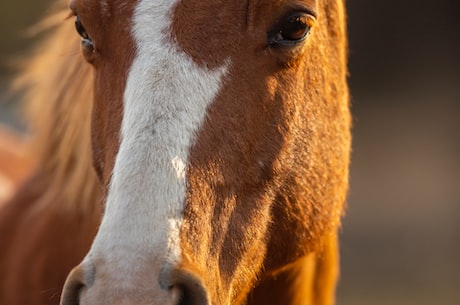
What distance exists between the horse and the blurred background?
235 inches

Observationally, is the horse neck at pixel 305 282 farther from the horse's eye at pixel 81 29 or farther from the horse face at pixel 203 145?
the horse's eye at pixel 81 29

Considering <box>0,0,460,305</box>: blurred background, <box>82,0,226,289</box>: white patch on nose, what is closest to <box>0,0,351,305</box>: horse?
<box>82,0,226,289</box>: white patch on nose

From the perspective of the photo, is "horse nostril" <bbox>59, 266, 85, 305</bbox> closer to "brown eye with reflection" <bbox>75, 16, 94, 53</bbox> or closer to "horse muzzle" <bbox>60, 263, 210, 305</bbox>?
"horse muzzle" <bbox>60, 263, 210, 305</bbox>

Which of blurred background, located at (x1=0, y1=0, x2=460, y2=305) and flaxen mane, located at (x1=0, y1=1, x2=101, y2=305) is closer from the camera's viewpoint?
flaxen mane, located at (x1=0, y1=1, x2=101, y2=305)

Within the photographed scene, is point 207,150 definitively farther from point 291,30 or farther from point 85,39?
point 85,39

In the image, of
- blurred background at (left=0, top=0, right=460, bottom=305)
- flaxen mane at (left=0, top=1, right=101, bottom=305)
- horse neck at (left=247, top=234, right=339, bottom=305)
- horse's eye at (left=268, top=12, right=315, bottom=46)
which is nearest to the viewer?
horse's eye at (left=268, top=12, right=315, bottom=46)

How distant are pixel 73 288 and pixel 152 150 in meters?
0.39

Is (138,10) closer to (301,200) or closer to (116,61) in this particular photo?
(116,61)

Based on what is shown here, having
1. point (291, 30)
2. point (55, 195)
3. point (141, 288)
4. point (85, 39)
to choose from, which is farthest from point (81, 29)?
point (141, 288)

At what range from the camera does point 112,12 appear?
2.49m

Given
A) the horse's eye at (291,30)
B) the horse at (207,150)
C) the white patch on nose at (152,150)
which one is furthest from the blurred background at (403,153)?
the white patch on nose at (152,150)

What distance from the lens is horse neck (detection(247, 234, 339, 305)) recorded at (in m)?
2.97

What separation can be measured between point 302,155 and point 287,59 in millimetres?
312

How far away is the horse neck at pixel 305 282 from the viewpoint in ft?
9.75
